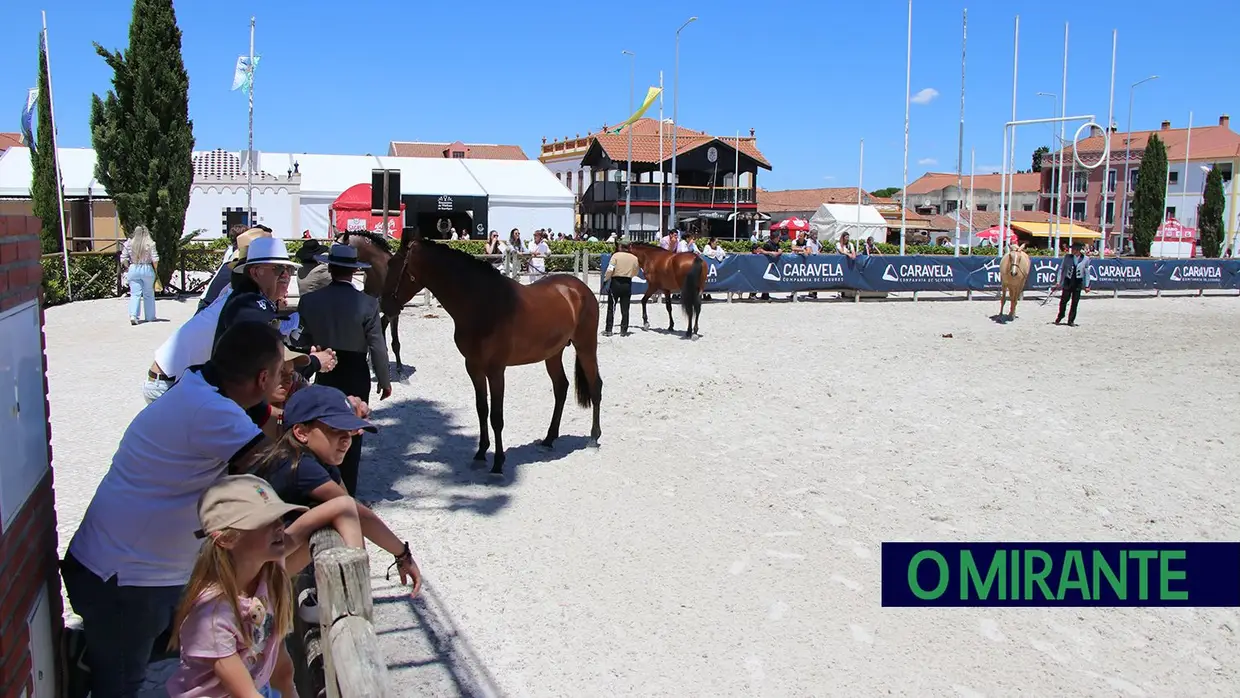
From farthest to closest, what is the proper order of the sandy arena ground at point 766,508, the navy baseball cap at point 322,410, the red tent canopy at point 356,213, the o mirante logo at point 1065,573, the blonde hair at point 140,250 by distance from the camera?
the red tent canopy at point 356,213
the blonde hair at point 140,250
the o mirante logo at point 1065,573
the sandy arena ground at point 766,508
the navy baseball cap at point 322,410

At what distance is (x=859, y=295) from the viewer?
23766 millimetres

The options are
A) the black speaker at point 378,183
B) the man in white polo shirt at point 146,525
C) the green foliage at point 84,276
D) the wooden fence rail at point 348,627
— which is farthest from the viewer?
the green foliage at point 84,276

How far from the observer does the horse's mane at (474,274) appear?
7598 mm

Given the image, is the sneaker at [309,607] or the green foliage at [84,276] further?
the green foliage at [84,276]

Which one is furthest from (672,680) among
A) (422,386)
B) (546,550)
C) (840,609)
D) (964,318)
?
(964,318)

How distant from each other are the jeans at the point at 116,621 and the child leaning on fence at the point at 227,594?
0.38m

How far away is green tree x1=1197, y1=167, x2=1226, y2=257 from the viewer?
5766cm

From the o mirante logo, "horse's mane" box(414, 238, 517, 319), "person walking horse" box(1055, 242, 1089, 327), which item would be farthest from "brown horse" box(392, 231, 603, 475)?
"person walking horse" box(1055, 242, 1089, 327)

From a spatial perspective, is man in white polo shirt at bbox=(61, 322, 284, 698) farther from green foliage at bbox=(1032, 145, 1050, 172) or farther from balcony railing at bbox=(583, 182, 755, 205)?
green foliage at bbox=(1032, 145, 1050, 172)

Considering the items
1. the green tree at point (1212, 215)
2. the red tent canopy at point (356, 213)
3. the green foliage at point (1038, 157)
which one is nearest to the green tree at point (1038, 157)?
the green foliage at point (1038, 157)

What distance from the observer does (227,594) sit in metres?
2.57

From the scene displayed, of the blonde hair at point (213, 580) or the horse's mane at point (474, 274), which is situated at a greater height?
the horse's mane at point (474, 274)

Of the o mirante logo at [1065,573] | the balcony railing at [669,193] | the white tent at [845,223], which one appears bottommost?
the o mirante logo at [1065,573]

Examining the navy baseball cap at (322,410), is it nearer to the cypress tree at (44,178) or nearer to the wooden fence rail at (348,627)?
the wooden fence rail at (348,627)
